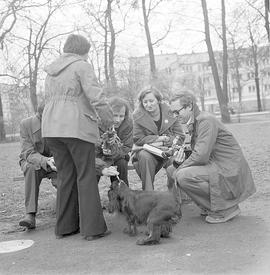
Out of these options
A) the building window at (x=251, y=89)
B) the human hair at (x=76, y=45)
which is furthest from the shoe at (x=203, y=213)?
the building window at (x=251, y=89)

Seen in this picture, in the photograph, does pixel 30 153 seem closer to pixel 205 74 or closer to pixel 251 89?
pixel 205 74

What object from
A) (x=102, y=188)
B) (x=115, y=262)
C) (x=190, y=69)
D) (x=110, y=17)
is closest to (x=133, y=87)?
(x=110, y=17)

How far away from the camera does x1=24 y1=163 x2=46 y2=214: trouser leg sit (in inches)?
200

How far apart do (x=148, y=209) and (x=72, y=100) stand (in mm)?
1248

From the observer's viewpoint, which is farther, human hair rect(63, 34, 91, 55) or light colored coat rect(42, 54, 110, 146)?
human hair rect(63, 34, 91, 55)

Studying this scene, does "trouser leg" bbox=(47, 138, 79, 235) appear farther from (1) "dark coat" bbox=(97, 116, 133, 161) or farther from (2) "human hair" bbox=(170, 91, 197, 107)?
(2) "human hair" bbox=(170, 91, 197, 107)

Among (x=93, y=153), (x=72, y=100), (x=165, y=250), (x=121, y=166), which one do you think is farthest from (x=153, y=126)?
(x=165, y=250)

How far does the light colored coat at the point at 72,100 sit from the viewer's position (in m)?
4.36

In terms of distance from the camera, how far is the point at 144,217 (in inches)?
173

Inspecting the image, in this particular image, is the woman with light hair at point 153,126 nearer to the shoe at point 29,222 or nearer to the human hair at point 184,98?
the human hair at point 184,98

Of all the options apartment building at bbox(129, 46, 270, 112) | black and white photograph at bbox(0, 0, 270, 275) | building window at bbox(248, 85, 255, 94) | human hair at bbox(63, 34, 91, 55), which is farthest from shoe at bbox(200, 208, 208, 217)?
building window at bbox(248, 85, 255, 94)

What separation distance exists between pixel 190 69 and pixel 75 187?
91709 millimetres

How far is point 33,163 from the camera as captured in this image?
519 centimetres

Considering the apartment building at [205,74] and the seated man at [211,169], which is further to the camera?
the apartment building at [205,74]
